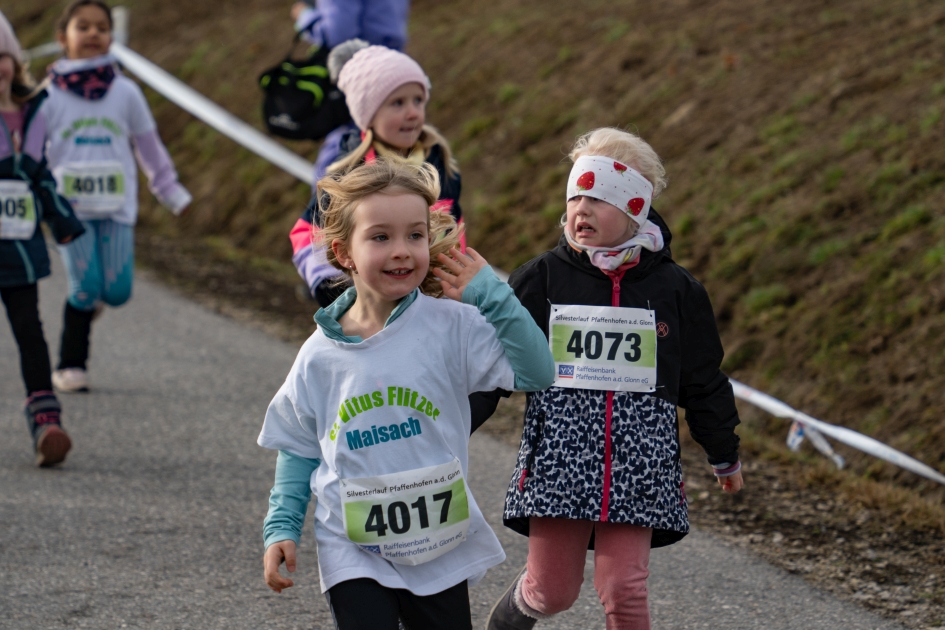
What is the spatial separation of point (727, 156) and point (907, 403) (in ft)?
10.4

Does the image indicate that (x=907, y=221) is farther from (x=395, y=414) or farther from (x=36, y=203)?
(x=395, y=414)

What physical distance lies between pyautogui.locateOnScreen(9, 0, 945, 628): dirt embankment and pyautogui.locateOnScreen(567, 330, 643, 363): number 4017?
1607 millimetres

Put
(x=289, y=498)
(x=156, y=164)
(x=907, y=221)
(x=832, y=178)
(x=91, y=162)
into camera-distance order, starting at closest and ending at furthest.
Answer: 1. (x=289, y=498)
2. (x=91, y=162)
3. (x=907, y=221)
4. (x=156, y=164)
5. (x=832, y=178)

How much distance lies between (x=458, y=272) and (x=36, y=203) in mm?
3452

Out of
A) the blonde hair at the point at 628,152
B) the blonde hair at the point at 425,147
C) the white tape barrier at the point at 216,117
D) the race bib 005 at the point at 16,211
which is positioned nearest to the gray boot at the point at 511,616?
the blonde hair at the point at 628,152

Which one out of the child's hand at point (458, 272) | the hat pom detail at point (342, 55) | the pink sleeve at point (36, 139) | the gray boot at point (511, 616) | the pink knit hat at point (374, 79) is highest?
the hat pom detail at point (342, 55)

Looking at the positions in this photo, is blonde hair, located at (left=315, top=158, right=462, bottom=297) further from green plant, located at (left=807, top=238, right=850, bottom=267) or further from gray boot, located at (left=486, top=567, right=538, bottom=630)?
green plant, located at (left=807, top=238, right=850, bottom=267)

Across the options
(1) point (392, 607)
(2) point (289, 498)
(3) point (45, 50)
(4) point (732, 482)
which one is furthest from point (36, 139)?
(3) point (45, 50)

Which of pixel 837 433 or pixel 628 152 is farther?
pixel 837 433

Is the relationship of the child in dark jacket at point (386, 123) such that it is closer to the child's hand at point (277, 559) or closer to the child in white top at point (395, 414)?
the child in white top at point (395, 414)

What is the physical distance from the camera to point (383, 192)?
2951 millimetres

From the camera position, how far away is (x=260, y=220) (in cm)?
1144

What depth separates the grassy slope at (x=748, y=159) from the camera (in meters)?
6.38

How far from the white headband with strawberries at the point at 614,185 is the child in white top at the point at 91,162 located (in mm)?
3953
